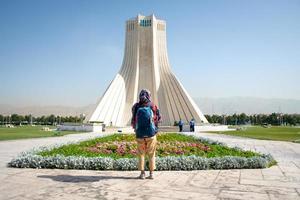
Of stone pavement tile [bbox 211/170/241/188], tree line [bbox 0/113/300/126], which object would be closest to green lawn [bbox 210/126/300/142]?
stone pavement tile [bbox 211/170/241/188]

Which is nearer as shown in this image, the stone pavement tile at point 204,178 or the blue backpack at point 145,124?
the stone pavement tile at point 204,178

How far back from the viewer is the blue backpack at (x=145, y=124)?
5414mm

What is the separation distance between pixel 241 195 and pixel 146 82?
33952 millimetres

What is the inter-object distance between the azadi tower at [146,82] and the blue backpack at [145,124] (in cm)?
2712

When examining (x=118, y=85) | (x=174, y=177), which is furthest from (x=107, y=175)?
(x=118, y=85)

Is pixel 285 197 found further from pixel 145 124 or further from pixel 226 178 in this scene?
pixel 145 124

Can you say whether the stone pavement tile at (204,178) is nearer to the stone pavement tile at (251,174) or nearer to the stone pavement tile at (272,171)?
the stone pavement tile at (251,174)

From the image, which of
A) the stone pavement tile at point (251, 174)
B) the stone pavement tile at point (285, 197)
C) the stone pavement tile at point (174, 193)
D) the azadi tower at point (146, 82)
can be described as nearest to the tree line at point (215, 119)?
the azadi tower at point (146, 82)

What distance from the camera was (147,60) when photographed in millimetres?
38562

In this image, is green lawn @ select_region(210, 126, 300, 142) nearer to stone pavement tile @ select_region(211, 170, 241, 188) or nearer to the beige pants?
stone pavement tile @ select_region(211, 170, 241, 188)

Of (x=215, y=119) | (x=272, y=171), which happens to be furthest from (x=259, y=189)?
(x=215, y=119)

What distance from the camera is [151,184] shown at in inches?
190

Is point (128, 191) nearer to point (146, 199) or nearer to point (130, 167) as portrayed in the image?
point (146, 199)

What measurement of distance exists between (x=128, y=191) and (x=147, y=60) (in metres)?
34.8
